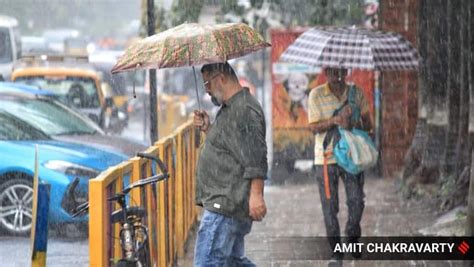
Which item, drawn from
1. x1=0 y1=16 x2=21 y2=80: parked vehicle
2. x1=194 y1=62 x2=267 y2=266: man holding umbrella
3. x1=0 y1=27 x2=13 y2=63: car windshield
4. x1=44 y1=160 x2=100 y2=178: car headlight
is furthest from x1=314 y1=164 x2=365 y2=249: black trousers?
x1=0 y1=27 x2=13 y2=63: car windshield

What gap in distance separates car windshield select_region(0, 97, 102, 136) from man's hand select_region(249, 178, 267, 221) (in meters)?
6.40

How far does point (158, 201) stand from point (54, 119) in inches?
204

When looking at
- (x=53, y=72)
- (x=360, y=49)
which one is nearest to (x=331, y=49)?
(x=360, y=49)

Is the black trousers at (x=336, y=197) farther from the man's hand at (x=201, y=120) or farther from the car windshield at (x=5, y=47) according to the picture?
the car windshield at (x=5, y=47)

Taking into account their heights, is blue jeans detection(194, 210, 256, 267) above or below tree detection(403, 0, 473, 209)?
below

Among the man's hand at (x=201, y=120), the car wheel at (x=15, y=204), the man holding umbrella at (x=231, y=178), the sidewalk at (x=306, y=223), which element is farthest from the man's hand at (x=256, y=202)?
the car wheel at (x=15, y=204)

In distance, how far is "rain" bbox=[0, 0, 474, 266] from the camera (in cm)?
926

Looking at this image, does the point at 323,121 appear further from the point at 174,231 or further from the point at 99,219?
the point at 99,219

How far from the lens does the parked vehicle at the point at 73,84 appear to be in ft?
67.9

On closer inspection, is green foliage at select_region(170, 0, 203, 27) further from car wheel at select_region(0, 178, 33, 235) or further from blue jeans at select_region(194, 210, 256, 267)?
blue jeans at select_region(194, 210, 256, 267)

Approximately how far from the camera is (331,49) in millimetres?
10977

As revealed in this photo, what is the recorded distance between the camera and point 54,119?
13.2m

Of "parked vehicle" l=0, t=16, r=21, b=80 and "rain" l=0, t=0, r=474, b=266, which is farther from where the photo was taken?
"parked vehicle" l=0, t=16, r=21, b=80

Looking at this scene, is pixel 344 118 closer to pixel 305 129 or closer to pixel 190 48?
pixel 190 48
